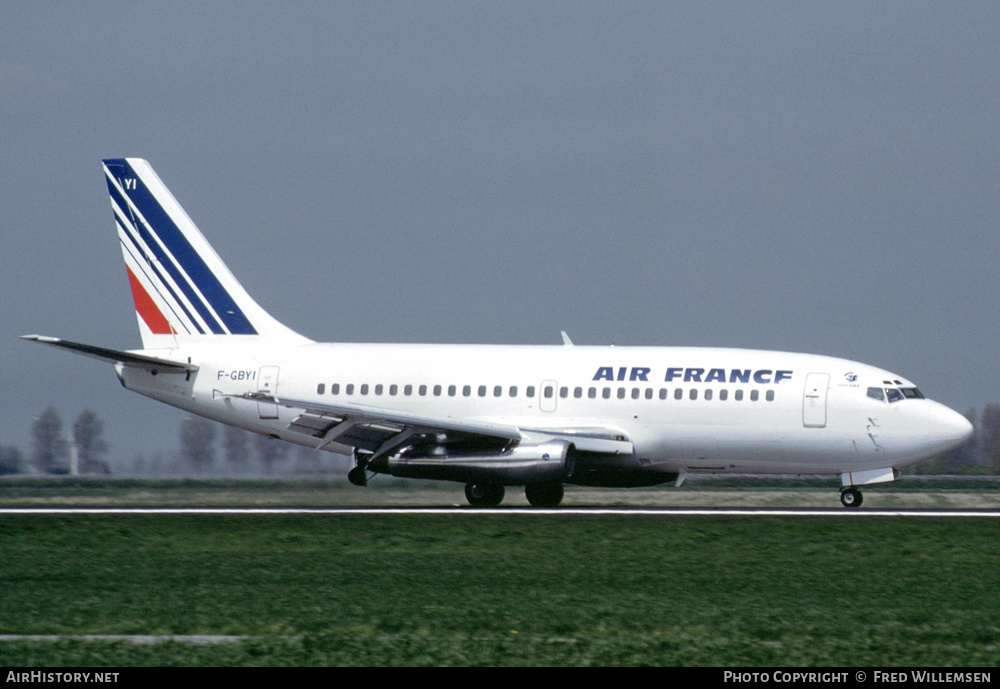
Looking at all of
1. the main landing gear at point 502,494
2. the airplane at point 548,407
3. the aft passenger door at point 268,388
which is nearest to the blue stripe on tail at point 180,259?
the airplane at point 548,407

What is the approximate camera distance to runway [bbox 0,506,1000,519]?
28.7 metres

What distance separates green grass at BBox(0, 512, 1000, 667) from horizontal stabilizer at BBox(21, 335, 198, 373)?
725cm

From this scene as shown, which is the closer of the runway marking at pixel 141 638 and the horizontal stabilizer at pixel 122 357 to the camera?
the runway marking at pixel 141 638

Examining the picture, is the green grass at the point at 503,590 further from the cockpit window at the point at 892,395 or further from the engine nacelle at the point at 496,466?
the cockpit window at the point at 892,395

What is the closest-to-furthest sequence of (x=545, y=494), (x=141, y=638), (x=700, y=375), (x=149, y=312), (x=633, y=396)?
(x=141, y=638), (x=700, y=375), (x=633, y=396), (x=545, y=494), (x=149, y=312)

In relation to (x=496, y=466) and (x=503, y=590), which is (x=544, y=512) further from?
(x=503, y=590)

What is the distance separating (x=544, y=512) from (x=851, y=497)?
869 centimetres

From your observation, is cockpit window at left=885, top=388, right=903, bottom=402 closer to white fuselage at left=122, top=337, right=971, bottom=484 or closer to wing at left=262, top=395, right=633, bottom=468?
white fuselage at left=122, top=337, right=971, bottom=484

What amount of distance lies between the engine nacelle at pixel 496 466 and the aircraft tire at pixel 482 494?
2.83 ft

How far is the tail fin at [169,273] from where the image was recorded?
39438mm

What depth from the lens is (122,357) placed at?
36.6m

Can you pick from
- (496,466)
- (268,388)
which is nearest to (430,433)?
(496,466)

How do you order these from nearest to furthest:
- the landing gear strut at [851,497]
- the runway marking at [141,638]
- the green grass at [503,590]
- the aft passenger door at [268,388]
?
the green grass at [503,590]
the runway marking at [141,638]
the landing gear strut at [851,497]
the aft passenger door at [268,388]

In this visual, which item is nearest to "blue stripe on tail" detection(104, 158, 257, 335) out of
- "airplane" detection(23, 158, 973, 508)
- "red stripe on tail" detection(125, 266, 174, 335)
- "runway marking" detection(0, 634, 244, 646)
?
"airplane" detection(23, 158, 973, 508)
